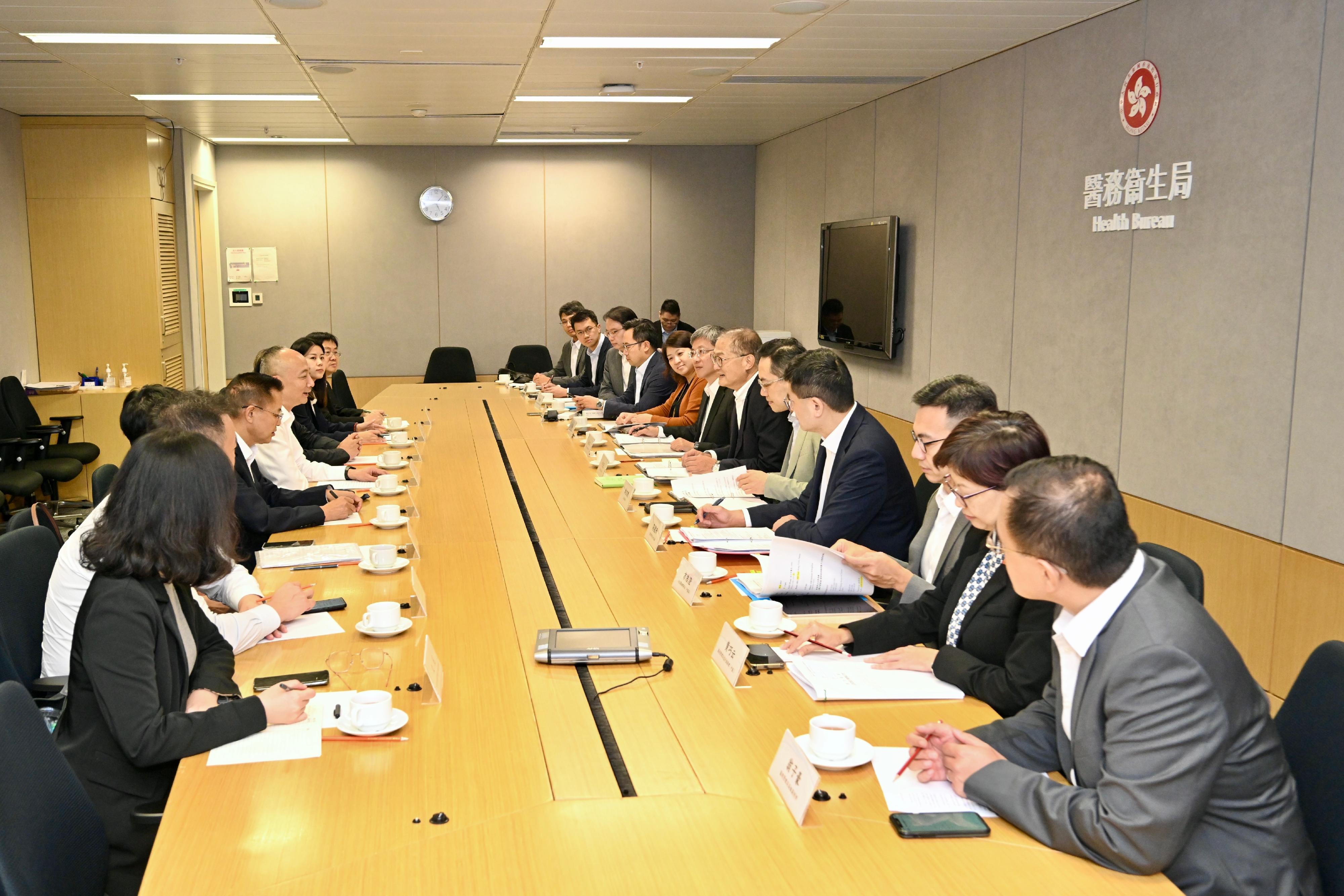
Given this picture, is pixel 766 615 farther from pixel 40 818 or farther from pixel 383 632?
pixel 40 818

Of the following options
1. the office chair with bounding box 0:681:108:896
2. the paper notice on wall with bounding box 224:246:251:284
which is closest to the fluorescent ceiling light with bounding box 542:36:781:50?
the office chair with bounding box 0:681:108:896

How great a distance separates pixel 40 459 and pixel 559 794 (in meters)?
7.12

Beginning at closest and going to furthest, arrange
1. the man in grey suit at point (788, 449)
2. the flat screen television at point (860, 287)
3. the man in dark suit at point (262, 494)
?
the man in dark suit at point (262, 494)
the man in grey suit at point (788, 449)
the flat screen television at point (860, 287)

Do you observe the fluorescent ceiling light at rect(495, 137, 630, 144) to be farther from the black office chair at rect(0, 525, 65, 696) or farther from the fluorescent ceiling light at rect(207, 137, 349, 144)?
the black office chair at rect(0, 525, 65, 696)

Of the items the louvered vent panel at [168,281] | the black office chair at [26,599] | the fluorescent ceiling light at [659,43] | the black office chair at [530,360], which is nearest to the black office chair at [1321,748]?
the black office chair at [26,599]

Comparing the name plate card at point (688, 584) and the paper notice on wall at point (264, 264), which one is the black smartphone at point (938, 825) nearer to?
the name plate card at point (688, 584)

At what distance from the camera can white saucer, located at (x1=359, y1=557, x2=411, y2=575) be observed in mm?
3385

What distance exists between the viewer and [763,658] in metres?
2.61

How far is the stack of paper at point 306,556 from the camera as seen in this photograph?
137 inches

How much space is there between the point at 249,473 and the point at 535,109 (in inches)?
218

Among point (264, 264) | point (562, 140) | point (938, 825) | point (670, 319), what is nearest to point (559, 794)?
point (938, 825)

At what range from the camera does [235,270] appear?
11461 mm

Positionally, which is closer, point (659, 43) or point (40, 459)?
point (659, 43)

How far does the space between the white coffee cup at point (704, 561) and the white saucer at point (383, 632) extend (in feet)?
2.82
